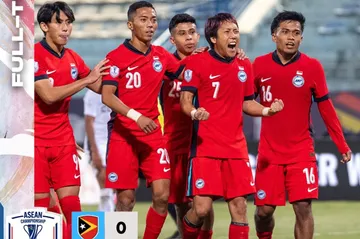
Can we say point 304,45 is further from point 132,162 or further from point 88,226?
point 88,226

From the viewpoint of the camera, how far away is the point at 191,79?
828 centimetres

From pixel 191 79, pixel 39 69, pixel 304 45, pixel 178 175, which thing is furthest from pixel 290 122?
pixel 304 45

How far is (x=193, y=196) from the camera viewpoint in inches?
326

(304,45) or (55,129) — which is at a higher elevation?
(304,45)

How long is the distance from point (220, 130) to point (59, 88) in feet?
4.48

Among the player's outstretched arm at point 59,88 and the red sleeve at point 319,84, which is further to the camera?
the red sleeve at point 319,84

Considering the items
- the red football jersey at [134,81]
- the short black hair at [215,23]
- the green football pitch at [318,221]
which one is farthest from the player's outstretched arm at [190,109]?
the green football pitch at [318,221]

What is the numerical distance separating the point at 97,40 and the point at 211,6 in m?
2.55

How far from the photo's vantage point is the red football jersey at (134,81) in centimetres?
855

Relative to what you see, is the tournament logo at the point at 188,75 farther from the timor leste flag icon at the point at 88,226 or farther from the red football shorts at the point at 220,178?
the timor leste flag icon at the point at 88,226

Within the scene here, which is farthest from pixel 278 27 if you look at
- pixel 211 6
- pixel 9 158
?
pixel 211 6

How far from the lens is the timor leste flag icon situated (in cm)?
701

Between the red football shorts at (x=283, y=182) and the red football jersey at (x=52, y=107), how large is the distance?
67.8 inches

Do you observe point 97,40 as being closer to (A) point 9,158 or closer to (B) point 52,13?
(B) point 52,13
